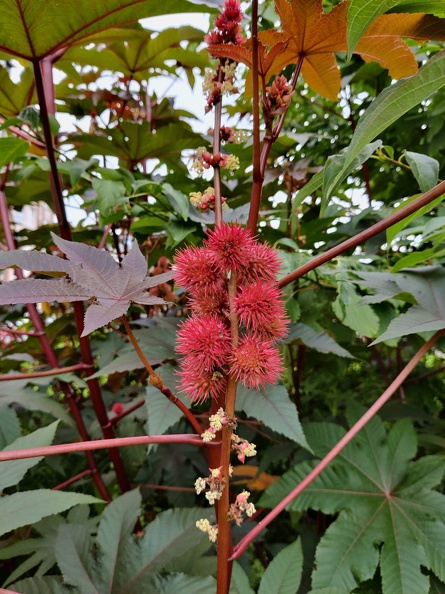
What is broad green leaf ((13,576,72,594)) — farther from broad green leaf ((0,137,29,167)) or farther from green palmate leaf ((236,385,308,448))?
broad green leaf ((0,137,29,167))

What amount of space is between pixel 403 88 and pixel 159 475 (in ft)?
3.54

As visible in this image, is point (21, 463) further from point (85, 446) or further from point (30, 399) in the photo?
point (85, 446)

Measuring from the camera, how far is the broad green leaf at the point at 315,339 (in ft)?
2.50

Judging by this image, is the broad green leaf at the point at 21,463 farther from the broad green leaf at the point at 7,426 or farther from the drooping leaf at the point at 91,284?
the drooping leaf at the point at 91,284

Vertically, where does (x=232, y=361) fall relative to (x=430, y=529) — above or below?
above

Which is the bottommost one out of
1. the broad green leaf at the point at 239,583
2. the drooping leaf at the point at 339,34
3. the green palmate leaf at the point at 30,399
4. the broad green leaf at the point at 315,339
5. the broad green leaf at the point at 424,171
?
the broad green leaf at the point at 239,583

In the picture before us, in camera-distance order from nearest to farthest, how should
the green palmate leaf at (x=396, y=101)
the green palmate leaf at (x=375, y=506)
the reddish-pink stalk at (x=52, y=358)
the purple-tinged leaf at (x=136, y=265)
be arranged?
1. the green palmate leaf at (x=396, y=101)
2. the purple-tinged leaf at (x=136, y=265)
3. the green palmate leaf at (x=375, y=506)
4. the reddish-pink stalk at (x=52, y=358)

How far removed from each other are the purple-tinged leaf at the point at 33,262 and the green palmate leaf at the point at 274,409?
35 cm

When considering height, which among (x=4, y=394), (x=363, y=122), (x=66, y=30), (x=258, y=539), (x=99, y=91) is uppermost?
(x=99, y=91)

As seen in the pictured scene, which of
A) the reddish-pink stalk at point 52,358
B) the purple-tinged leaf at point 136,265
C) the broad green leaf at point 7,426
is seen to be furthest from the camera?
→ the reddish-pink stalk at point 52,358

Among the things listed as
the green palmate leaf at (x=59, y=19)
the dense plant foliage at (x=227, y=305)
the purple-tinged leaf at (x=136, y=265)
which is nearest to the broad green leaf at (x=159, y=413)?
the dense plant foliage at (x=227, y=305)

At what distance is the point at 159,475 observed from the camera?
1165 millimetres

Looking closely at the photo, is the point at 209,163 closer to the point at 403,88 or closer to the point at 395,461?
the point at 403,88

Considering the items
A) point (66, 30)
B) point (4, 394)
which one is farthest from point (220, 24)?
point (4, 394)
